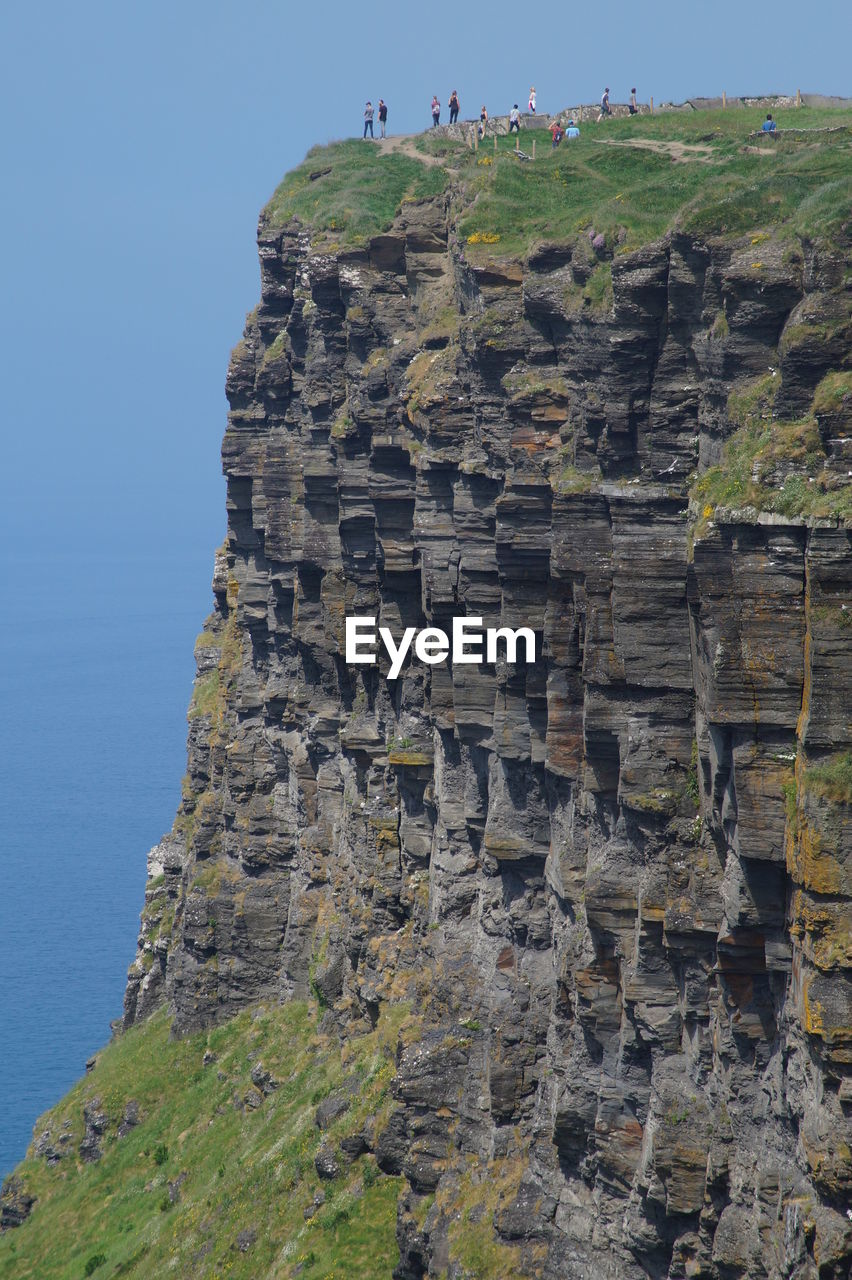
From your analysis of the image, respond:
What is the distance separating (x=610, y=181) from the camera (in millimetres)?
89250

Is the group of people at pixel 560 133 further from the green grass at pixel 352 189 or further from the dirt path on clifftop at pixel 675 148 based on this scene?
the green grass at pixel 352 189

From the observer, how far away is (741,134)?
302ft

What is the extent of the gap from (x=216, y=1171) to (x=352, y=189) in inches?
1861

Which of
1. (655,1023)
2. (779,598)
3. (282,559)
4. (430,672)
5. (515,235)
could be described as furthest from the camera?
(282,559)

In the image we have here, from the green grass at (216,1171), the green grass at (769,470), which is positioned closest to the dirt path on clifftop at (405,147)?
the green grass at (216,1171)

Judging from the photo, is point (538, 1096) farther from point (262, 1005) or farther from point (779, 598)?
point (262, 1005)

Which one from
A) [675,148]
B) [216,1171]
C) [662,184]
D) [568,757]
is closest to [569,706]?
[568,757]

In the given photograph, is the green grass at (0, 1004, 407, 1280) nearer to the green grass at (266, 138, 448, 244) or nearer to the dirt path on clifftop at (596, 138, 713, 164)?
the dirt path on clifftop at (596, 138, 713, 164)

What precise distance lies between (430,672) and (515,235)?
56.8 ft

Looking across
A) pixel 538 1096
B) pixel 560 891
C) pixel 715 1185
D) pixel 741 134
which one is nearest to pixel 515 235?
pixel 741 134

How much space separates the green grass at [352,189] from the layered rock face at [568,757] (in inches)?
95.4

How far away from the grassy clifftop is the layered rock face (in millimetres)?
1511

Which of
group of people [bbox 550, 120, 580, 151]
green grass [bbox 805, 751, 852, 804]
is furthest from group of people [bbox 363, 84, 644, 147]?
green grass [bbox 805, 751, 852, 804]

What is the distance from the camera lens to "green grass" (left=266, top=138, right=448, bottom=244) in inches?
4031
